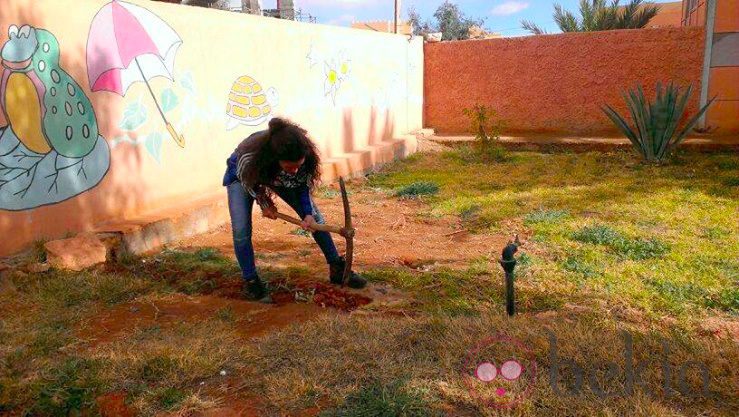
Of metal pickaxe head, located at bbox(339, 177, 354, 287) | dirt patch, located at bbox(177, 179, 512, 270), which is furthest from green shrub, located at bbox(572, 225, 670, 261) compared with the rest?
metal pickaxe head, located at bbox(339, 177, 354, 287)

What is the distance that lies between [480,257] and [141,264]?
102 inches

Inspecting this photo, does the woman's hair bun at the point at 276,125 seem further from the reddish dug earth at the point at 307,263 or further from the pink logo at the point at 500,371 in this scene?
the pink logo at the point at 500,371

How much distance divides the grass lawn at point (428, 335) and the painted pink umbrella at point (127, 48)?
146 cm

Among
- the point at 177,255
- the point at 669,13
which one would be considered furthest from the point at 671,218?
the point at 669,13

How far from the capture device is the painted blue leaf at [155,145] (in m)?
4.97

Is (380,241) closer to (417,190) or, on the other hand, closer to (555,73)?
(417,190)

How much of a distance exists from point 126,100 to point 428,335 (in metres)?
3.35

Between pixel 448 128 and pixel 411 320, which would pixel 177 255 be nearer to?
pixel 411 320

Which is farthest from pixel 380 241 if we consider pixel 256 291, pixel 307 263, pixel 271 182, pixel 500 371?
pixel 500 371

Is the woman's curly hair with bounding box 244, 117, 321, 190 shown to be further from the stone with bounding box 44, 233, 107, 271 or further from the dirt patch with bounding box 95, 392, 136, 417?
the stone with bounding box 44, 233, 107, 271

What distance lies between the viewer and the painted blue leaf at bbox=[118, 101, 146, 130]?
4707 millimetres

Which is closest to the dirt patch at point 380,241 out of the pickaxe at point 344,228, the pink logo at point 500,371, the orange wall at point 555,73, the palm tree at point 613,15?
the pickaxe at point 344,228

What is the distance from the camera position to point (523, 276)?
396cm

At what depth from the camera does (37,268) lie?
380 cm
